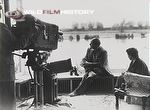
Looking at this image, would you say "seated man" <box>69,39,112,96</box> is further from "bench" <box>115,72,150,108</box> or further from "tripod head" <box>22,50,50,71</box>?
"tripod head" <box>22,50,50,71</box>

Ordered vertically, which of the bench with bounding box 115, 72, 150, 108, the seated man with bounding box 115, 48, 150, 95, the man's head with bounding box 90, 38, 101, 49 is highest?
the man's head with bounding box 90, 38, 101, 49

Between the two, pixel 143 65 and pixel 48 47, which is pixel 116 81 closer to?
pixel 143 65

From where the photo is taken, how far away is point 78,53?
7.14 ft

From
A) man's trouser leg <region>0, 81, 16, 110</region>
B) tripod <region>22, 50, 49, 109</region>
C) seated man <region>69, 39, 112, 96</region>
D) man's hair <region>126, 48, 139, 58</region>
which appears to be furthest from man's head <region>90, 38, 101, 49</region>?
man's trouser leg <region>0, 81, 16, 110</region>

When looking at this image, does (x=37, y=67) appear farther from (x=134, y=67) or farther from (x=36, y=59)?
(x=134, y=67)

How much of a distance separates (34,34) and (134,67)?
0.69m

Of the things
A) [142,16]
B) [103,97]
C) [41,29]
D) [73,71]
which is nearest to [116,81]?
[103,97]

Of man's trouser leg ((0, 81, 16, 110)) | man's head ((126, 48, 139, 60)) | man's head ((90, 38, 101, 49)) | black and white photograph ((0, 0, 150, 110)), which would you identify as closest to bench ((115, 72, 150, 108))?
black and white photograph ((0, 0, 150, 110))

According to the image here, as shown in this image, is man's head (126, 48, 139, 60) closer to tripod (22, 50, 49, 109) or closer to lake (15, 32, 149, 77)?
lake (15, 32, 149, 77)

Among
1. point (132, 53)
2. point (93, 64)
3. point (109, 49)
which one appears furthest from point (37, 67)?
point (132, 53)

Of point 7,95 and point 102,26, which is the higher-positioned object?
point 102,26

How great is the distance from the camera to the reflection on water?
2.17m

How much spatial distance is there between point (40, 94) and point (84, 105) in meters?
0.30

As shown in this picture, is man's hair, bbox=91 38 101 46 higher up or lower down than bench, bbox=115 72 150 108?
higher up
